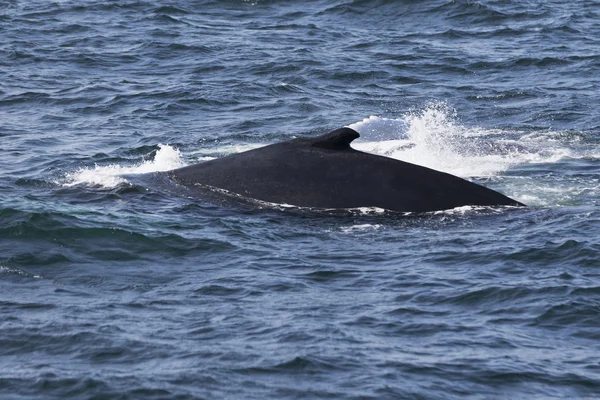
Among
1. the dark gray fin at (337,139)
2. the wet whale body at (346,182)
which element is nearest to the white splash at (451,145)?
the wet whale body at (346,182)

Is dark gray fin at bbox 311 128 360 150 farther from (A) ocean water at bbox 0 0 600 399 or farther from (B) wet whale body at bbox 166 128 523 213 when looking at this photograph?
(A) ocean water at bbox 0 0 600 399

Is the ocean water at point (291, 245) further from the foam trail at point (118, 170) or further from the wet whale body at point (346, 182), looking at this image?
the wet whale body at point (346, 182)

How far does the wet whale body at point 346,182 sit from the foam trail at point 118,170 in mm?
2372

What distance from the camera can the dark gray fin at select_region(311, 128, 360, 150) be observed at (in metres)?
13.7

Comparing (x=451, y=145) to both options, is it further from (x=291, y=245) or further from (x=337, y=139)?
(x=291, y=245)

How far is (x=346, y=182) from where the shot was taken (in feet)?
45.2

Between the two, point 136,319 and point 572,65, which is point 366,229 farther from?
point 572,65

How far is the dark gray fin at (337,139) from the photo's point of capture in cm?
1371

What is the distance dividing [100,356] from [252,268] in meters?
2.75

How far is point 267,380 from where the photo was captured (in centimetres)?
939

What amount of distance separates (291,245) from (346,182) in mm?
1229

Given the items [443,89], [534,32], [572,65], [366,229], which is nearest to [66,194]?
[366,229]

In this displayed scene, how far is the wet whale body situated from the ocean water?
184 millimetres

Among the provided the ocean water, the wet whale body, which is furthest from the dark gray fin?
the ocean water
